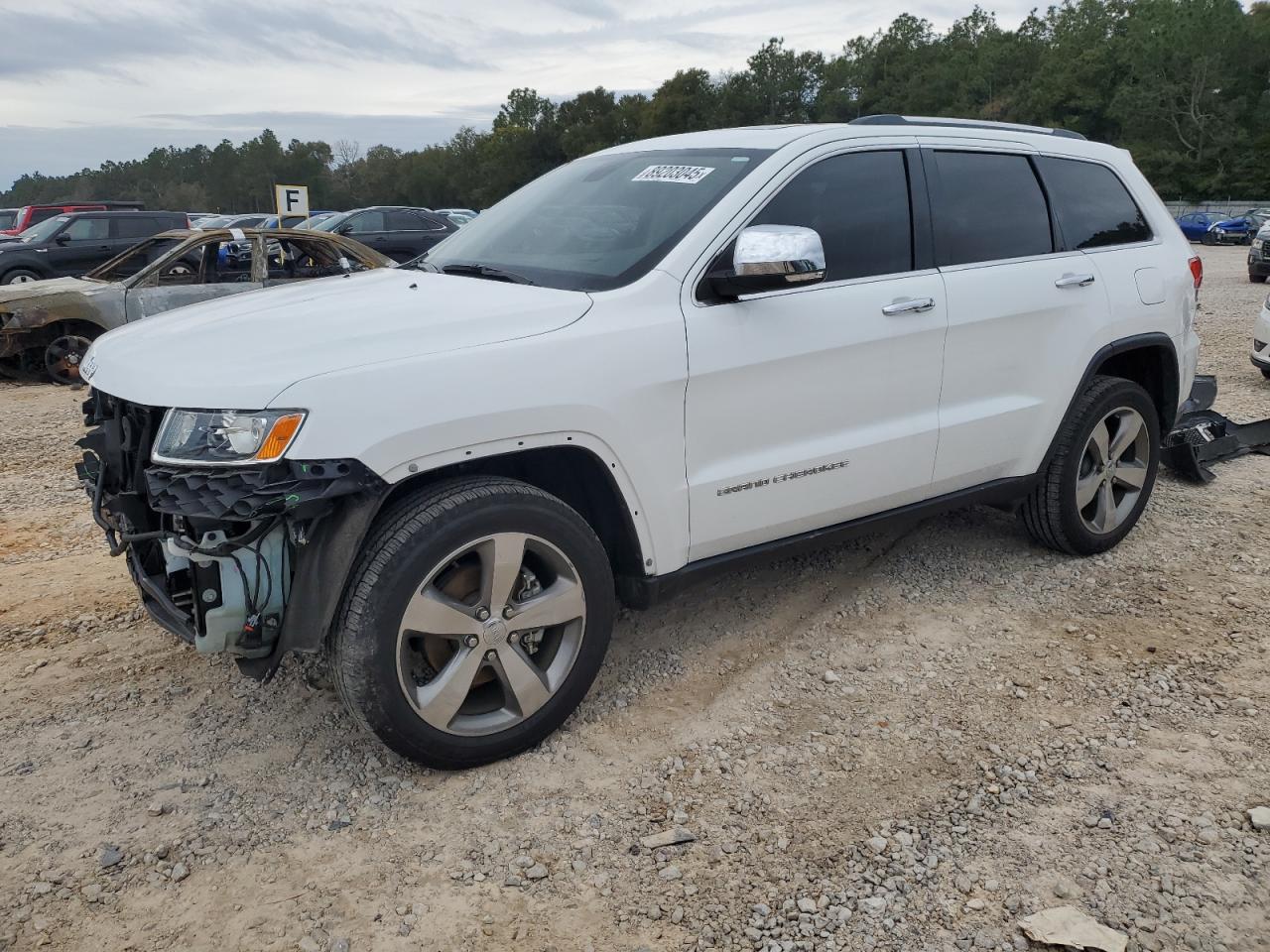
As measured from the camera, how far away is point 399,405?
2.63 meters

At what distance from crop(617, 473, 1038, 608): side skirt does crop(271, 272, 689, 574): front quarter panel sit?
0.08 meters


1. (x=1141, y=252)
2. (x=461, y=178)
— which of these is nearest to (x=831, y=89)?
(x=461, y=178)

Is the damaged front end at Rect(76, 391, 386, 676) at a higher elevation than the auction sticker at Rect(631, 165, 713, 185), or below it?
below

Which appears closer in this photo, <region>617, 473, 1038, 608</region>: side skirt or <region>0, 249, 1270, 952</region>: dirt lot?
<region>0, 249, 1270, 952</region>: dirt lot

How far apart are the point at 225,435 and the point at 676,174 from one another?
73.0 inches

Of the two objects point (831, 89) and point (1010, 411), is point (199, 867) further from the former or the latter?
point (831, 89)

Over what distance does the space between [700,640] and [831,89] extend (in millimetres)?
83158

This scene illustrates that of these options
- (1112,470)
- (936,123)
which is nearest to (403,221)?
(936,123)

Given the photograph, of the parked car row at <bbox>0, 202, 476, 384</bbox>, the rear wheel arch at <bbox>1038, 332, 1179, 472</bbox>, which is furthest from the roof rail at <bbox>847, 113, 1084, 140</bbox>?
the parked car row at <bbox>0, 202, 476, 384</bbox>

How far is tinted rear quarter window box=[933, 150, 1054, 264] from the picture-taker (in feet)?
12.7

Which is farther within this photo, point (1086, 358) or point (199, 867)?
point (1086, 358)

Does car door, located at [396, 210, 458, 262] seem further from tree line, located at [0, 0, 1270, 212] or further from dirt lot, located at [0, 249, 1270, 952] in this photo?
tree line, located at [0, 0, 1270, 212]

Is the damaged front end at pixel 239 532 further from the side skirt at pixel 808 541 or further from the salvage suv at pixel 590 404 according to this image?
the side skirt at pixel 808 541

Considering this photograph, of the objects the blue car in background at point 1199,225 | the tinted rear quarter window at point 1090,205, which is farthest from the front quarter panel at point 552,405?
the blue car in background at point 1199,225
